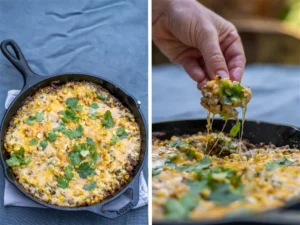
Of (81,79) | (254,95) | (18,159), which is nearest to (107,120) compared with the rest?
(81,79)

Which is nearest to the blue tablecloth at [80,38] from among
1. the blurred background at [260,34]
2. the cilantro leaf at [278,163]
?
the cilantro leaf at [278,163]

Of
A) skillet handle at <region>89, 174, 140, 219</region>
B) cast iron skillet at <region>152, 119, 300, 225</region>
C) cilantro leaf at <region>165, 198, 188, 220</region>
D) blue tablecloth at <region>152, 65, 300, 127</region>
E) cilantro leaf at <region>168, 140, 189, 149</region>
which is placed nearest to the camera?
cilantro leaf at <region>165, 198, 188, 220</region>

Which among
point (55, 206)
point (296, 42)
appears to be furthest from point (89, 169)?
point (296, 42)

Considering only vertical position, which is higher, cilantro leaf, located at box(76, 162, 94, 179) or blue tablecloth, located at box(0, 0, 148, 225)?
blue tablecloth, located at box(0, 0, 148, 225)

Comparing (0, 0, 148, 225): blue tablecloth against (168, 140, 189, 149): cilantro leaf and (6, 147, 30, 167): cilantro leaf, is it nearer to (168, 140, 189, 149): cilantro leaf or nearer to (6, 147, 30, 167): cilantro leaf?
(168, 140, 189, 149): cilantro leaf

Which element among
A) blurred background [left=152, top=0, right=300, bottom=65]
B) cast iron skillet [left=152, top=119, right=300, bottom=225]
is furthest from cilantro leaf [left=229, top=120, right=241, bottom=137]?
blurred background [left=152, top=0, right=300, bottom=65]

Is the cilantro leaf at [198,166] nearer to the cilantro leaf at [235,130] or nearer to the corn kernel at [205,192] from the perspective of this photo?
the corn kernel at [205,192]

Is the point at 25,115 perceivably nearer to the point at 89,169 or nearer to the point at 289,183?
the point at 89,169
